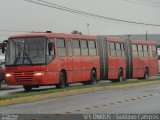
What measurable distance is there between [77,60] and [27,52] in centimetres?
468

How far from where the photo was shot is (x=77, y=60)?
109 feet

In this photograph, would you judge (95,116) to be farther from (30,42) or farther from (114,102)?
(30,42)

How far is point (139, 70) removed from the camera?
43.8 m

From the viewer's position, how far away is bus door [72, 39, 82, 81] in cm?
3294

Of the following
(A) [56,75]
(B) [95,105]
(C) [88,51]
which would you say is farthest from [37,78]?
(B) [95,105]

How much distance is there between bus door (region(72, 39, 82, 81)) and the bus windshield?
12.5 feet

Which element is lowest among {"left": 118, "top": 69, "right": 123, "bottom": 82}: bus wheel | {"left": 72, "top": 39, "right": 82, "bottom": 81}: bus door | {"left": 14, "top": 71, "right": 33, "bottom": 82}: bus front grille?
{"left": 118, "top": 69, "right": 123, "bottom": 82}: bus wheel

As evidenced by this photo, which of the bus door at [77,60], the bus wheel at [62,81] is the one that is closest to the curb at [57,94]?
the bus wheel at [62,81]

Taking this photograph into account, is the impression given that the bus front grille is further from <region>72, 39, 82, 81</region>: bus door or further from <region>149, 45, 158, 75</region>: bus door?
<region>149, 45, 158, 75</region>: bus door

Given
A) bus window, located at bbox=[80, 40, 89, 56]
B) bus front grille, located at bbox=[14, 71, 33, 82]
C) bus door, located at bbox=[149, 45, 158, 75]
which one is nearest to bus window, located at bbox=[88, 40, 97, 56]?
bus window, located at bbox=[80, 40, 89, 56]

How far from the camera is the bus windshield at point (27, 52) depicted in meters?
29.3

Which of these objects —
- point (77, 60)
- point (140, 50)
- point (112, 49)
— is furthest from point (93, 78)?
point (140, 50)

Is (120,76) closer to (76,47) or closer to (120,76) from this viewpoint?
(120,76)

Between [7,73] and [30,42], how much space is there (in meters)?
1.94
